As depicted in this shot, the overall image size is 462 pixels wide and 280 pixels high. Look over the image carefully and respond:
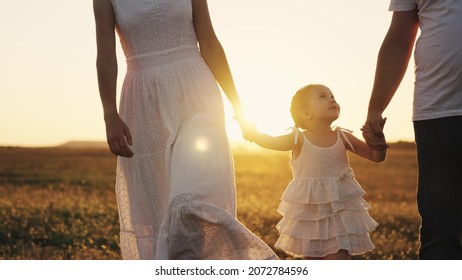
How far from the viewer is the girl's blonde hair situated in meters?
7.70

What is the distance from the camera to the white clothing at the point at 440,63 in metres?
5.85

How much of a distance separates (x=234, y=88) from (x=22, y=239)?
588 cm

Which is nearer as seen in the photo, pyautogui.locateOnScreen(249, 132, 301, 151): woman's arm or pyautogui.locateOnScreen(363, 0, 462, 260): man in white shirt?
pyautogui.locateOnScreen(363, 0, 462, 260): man in white shirt

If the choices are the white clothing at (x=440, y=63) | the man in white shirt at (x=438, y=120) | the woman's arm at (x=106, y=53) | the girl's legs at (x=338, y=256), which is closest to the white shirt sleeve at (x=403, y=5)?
the man in white shirt at (x=438, y=120)

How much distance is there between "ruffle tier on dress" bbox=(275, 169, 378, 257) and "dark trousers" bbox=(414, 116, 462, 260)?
1.37m

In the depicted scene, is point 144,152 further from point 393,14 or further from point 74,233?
point 74,233

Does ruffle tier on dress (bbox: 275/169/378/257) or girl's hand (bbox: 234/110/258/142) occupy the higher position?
girl's hand (bbox: 234/110/258/142)

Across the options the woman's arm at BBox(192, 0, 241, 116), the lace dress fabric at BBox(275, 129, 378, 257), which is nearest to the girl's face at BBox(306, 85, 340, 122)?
the lace dress fabric at BBox(275, 129, 378, 257)

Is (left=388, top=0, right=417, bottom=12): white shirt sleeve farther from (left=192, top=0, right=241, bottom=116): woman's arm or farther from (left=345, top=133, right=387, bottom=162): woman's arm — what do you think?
(left=345, top=133, right=387, bottom=162): woman's arm

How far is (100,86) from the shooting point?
6.51 metres

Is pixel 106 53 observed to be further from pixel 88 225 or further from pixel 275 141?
pixel 88 225

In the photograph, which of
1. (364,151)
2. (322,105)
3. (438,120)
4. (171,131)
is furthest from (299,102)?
(438,120)

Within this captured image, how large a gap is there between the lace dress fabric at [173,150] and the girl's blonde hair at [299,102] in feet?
4.26

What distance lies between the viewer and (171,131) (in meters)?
6.49
